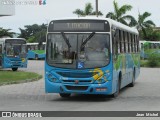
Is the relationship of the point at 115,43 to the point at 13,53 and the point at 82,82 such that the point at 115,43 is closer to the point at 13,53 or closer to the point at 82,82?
the point at 82,82

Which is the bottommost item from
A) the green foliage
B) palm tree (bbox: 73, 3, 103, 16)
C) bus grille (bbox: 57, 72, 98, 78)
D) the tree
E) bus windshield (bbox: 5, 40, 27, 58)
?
the green foliage

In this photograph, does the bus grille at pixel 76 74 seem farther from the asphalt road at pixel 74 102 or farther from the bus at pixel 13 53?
the bus at pixel 13 53

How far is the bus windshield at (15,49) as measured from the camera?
4016 centimetres

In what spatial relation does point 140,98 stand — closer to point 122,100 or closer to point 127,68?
point 122,100

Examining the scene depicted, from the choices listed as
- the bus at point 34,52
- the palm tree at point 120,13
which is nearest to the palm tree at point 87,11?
the palm tree at point 120,13

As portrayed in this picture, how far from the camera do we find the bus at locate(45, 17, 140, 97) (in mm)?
16438

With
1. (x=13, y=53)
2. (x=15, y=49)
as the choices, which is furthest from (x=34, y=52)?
(x=13, y=53)

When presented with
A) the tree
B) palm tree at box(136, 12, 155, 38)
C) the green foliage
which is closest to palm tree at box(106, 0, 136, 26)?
palm tree at box(136, 12, 155, 38)

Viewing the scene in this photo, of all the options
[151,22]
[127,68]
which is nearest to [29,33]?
[151,22]

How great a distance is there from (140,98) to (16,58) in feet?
77.8

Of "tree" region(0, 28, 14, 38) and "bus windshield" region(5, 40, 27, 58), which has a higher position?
"tree" region(0, 28, 14, 38)

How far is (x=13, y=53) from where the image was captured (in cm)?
4028

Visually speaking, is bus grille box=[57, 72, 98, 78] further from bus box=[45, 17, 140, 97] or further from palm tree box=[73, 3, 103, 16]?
palm tree box=[73, 3, 103, 16]

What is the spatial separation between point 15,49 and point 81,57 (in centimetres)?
2462
